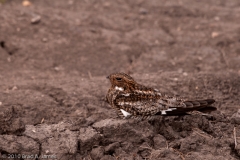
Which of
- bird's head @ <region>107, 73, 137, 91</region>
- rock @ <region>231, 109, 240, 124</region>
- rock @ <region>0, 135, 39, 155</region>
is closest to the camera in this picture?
rock @ <region>0, 135, 39, 155</region>

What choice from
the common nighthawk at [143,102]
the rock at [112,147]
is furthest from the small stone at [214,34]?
the rock at [112,147]

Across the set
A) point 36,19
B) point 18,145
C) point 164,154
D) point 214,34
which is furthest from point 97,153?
point 214,34

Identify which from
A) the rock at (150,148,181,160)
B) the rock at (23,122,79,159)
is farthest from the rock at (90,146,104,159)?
Result: the rock at (150,148,181,160)

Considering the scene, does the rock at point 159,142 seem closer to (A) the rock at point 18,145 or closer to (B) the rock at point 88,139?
(B) the rock at point 88,139

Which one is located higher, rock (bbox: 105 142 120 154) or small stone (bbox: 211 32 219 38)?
small stone (bbox: 211 32 219 38)

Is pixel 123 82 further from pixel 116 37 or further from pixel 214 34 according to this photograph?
pixel 214 34

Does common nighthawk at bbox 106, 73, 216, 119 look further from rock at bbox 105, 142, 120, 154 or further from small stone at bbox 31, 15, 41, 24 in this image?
small stone at bbox 31, 15, 41, 24

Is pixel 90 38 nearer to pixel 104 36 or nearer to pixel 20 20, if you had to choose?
pixel 104 36

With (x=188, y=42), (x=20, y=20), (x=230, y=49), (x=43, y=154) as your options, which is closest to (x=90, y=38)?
(x=20, y=20)
